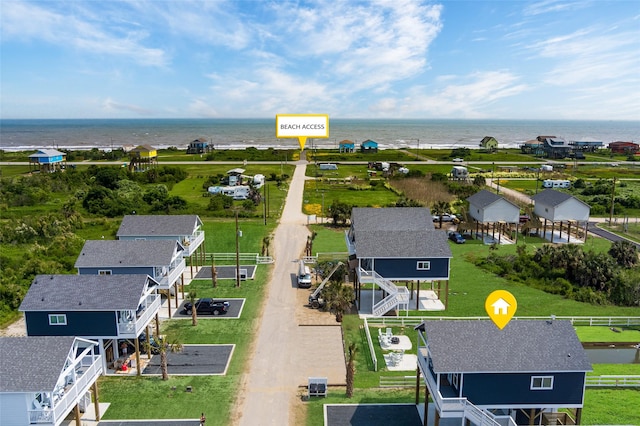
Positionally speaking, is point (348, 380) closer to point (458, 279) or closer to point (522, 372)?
point (522, 372)

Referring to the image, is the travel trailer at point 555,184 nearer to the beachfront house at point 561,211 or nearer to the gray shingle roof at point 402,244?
the beachfront house at point 561,211

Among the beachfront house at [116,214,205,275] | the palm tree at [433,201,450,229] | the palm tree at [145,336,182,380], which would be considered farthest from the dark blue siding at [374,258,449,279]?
the palm tree at [433,201,450,229]

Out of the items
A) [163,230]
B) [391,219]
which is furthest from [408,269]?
[163,230]

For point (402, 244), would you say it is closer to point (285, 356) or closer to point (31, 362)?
point (285, 356)

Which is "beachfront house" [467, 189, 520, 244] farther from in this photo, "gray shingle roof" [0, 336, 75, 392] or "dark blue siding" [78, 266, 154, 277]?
"gray shingle roof" [0, 336, 75, 392]

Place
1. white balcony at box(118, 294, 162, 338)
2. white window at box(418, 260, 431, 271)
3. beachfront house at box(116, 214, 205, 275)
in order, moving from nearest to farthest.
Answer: white balcony at box(118, 294, 162, 338)
white window at box(418, 260, 431, 271)
beachfront house at box(116, 214, 205, 275)
